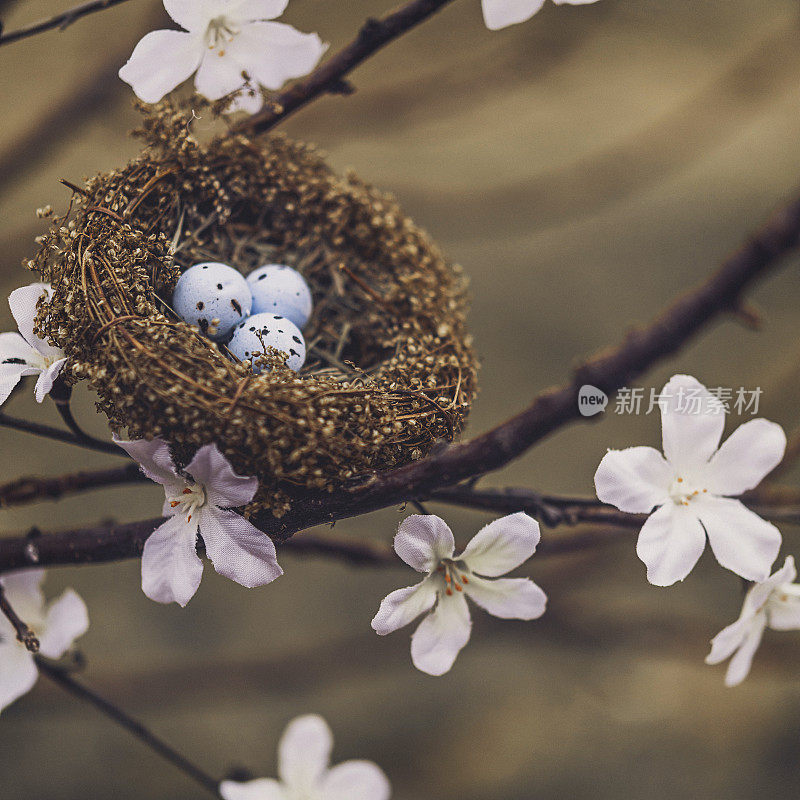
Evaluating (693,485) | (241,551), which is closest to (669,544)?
(693,485)

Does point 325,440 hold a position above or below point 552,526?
above

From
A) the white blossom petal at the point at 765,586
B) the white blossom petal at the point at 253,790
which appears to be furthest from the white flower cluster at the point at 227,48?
the white blossom petal at the point at 253,790

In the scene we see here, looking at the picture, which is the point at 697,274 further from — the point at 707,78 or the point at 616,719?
the point at 616,719

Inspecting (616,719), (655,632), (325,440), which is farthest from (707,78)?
(325,440)

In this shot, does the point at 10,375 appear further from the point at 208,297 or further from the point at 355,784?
the point at 355,784

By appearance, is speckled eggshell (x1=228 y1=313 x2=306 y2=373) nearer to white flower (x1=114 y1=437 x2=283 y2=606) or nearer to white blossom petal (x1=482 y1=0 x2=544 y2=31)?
white flower (x1=114 y1=437 x2=283 y2=606)

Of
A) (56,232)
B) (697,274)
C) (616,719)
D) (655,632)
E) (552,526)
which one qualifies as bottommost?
(616,719)

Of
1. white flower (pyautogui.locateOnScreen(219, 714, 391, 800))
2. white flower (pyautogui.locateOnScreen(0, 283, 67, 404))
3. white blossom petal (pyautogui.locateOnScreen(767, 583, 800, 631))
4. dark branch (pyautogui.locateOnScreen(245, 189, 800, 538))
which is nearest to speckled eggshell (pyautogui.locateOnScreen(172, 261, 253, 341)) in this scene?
white flower (pyautogui.locateOnScreen(0, 283, 67, 404))
